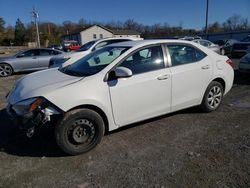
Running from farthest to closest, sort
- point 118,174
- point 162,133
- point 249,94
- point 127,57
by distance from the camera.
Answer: point 249,94
point 162,133
point 127,57
point 118,174

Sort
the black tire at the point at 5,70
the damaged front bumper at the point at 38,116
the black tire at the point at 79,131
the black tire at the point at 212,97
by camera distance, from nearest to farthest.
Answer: the damaged front bumper at the point at 38,116 < the black tire at the point at 79,131 < the black tire at the point at 212,97 < the black tire at the point at 5,70

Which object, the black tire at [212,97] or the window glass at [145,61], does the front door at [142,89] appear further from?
the black tire at [212,97]

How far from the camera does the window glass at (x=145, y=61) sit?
3.71 metres

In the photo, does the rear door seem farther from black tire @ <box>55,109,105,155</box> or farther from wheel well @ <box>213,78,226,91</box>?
black tire @ <box>55,109,105,155</box>

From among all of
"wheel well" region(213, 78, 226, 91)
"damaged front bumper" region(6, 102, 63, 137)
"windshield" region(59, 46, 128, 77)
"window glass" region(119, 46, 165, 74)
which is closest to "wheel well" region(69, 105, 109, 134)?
"damaged front bumper" region(6, 102, 63, 137)

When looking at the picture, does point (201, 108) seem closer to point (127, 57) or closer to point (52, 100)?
point (127, 57)

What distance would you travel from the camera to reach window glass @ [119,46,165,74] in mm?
3714

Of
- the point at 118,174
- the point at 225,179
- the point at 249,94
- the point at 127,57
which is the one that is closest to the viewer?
the point at 225,179

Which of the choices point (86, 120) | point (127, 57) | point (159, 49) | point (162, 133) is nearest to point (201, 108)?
point (162, 133)

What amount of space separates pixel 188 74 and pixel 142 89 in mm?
1073

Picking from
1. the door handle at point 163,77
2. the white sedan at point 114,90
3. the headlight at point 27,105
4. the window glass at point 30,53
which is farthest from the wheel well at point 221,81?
the window glass at point 30,53

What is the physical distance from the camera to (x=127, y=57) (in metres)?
3.69

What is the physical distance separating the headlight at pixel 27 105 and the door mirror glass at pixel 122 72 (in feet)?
3.83

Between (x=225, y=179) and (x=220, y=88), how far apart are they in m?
2.56
